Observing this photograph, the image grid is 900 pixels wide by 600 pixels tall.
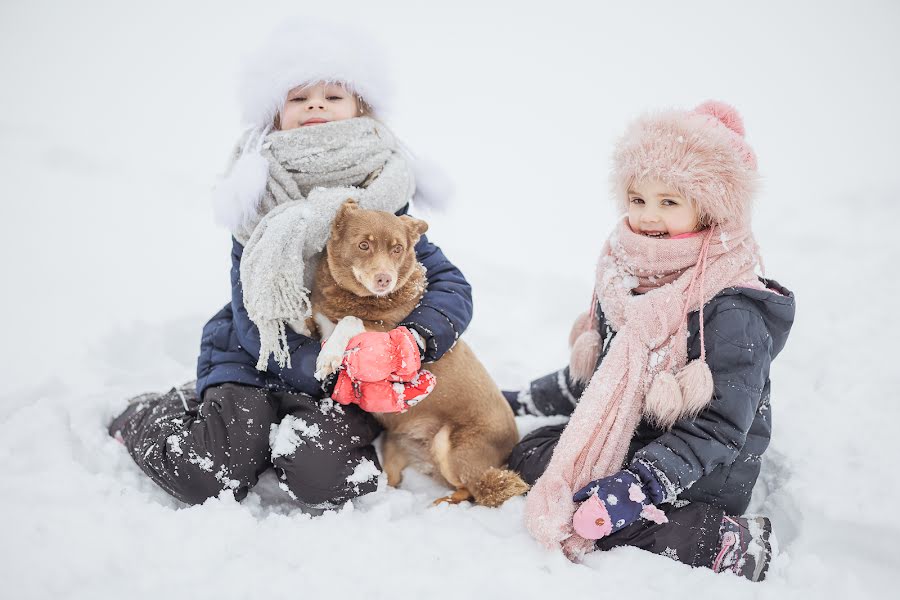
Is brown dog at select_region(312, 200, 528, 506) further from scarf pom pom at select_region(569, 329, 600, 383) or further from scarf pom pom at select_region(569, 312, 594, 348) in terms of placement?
scarf pom pom at select_region(569, 312, 594, 348)

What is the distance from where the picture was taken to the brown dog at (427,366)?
2748 millimetres

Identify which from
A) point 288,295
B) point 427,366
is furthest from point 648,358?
point 288,295

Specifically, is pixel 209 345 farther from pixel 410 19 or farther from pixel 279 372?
pixel 410 19

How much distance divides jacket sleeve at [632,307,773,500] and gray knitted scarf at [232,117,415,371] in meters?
1.60

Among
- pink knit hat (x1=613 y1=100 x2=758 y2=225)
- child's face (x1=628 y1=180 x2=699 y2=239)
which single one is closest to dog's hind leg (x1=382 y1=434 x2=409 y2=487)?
child's face (x1=628 y1=180 x2=699 y2=239)

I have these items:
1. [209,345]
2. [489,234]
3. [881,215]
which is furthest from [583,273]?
[209,345]

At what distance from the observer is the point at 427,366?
118 inches

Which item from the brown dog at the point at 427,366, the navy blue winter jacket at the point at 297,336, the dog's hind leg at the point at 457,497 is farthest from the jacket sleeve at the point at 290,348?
the dog's hind leg at the point at 457,497

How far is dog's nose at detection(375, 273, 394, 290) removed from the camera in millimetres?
2680

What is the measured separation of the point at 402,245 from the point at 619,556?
5.18 feet

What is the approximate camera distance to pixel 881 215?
5.69 metres

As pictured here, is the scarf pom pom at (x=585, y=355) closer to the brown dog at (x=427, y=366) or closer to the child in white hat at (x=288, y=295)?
the brown dog at (x=427, y=366)

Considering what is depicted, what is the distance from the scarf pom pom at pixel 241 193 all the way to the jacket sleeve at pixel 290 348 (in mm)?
347

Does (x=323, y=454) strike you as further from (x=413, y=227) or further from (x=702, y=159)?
(x=702, y=159)
